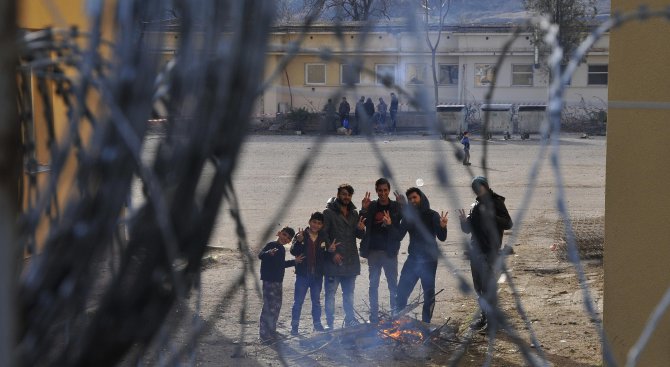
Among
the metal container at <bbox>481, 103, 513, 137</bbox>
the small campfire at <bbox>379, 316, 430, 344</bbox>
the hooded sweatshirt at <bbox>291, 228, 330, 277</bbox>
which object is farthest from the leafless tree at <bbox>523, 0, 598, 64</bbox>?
the small campfire at <bbox>379, 316, 430, 344</bbox>

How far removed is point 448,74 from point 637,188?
1272 inches

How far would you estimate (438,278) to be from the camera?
10320 millimetres

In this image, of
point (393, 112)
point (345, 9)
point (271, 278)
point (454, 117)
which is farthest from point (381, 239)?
point (393, 112)

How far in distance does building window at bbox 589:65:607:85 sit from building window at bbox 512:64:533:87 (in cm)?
223

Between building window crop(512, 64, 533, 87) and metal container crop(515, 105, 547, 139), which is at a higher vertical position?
building window crop(512, 64, 533, 87)

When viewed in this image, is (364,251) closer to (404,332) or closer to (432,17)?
(404,332)

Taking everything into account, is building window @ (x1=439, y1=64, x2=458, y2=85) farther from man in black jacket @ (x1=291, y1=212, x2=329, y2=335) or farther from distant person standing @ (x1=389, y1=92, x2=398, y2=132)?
man in black jacket @ (x1=291, y1=212, x2=329, y2=335)

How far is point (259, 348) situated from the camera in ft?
24.8

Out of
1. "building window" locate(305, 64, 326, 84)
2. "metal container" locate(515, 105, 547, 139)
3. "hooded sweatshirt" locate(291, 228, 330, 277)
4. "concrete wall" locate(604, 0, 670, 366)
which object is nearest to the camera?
"concrete wall" locate(604, 0, 670, 366)

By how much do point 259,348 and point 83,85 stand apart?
5744 millimetres

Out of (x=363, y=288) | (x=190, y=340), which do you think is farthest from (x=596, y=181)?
(x=190, y=340)

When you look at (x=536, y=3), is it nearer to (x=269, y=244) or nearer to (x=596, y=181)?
(x=596, y=181)

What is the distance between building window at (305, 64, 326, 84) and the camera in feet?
121

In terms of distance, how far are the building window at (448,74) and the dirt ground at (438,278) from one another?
15441mm
